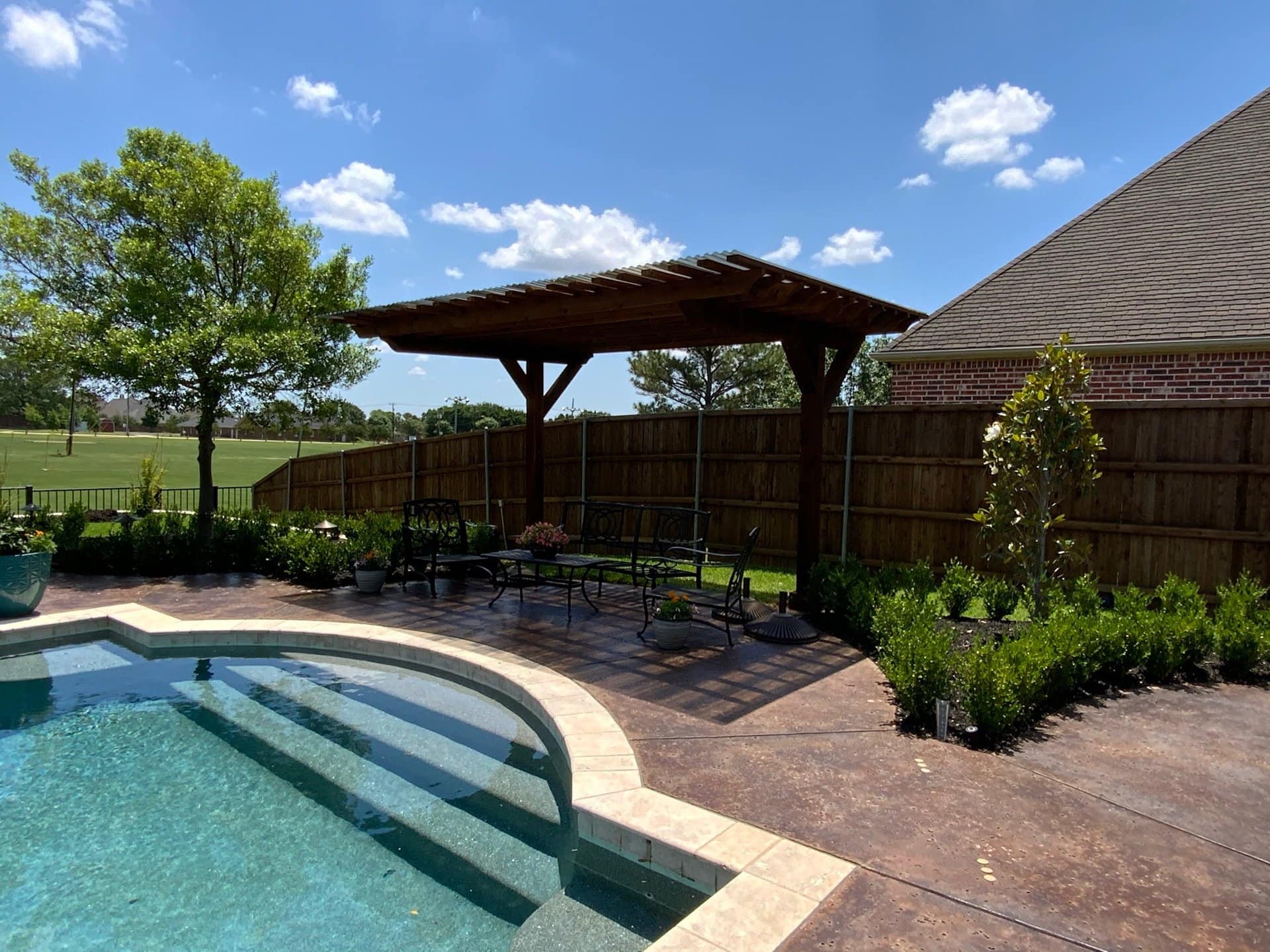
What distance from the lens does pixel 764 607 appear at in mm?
A: 6434

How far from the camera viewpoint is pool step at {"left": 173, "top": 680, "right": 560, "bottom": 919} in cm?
311

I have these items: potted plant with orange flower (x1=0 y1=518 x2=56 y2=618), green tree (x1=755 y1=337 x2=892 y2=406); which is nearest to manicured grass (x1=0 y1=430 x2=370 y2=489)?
potted plant with orange flower (x1=0 y1=518 x2=56 y2=618)

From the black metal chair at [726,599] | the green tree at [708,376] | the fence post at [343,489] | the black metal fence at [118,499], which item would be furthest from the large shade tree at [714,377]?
the black metal chair at [726,599]

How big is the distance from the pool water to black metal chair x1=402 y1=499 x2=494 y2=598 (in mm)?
2359

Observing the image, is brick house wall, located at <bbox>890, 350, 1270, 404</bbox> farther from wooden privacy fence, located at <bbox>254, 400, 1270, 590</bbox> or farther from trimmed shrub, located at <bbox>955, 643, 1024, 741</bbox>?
trimmed shrub, located at <bbox>955, 643, 1024, 741</bbox>

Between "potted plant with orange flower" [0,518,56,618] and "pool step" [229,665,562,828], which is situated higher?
"potted plant with orange flower" [0,518,56,618]

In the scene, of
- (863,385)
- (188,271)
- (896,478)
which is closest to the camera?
(896,478)

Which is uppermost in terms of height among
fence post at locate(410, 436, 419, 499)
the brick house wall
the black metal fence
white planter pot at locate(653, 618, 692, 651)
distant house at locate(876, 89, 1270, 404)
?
distant house at locate(876, 89, 1270, 404)

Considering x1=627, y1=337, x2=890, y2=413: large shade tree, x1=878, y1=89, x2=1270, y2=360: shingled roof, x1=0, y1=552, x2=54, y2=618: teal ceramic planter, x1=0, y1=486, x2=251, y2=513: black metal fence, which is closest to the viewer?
x1=0, y1=552, x2=54, y2=618: teal ceramic planter

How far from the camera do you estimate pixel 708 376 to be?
82.8 ft

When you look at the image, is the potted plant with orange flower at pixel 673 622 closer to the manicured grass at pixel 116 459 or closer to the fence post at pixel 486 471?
the fence post at pixel 486 471

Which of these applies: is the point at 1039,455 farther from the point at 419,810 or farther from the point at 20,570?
the point at 20,570

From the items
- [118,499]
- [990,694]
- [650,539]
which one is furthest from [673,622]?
[118,499]

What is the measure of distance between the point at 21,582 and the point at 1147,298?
11.9 m
